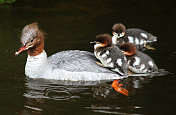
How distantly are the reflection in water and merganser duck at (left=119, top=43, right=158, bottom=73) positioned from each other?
21 cm

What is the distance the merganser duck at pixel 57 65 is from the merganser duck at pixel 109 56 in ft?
0.46

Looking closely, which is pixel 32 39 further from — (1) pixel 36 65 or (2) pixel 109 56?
(2) pixel 109 56

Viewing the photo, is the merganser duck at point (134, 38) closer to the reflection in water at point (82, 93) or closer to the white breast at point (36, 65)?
the reflection in water at point (82, 93)

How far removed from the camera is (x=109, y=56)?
709cm

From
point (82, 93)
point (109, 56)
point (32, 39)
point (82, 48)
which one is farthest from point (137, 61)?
point (32, 39)

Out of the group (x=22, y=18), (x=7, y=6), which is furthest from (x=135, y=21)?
(x=7, y=6)

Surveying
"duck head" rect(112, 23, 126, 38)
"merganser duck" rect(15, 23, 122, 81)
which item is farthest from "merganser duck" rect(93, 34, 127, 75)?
"duck head" rect(112, 23, 126, 38)

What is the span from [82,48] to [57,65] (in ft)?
7.03

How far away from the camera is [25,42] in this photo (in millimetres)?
6855

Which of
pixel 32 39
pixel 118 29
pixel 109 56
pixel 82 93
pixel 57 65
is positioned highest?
pixel 118 29

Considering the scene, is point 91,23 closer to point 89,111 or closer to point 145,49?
point 145,49

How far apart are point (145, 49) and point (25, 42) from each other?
12.0ft

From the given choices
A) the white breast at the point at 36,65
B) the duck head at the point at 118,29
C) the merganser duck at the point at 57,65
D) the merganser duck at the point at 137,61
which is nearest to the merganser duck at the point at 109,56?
the merganser duck at the point at 57,65

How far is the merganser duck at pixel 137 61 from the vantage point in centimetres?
729
